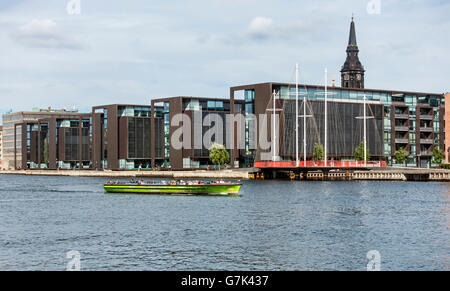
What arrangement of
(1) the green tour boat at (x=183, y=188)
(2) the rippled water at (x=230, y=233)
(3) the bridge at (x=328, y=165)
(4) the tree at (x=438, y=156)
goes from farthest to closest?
(4) the tree at (x=438, y=156) < (3) the bridge at (x=328, y=165) < (1) the green tour boat at (x=183, y=188) < (2) the rippled water at (x=230, y=233)

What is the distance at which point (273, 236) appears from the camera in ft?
181

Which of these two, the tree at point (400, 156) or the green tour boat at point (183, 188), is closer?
the green tour boat at point (183, 188)

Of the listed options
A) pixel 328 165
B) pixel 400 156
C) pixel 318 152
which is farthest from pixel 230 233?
pixel 400 156

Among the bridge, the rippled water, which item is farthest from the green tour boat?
the bridge

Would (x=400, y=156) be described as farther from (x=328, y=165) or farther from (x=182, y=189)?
(x=182, y=189)

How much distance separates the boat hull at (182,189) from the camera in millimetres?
103375

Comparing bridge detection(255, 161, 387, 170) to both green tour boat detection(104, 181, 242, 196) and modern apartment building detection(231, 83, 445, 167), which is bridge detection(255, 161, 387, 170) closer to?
modern apartment building detection(231, 83, 445, 167)

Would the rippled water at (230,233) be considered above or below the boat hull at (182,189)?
below

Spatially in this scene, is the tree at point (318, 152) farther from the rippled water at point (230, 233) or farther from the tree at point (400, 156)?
the rippled water at point (230, 233)

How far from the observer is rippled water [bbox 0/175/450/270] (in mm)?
43500

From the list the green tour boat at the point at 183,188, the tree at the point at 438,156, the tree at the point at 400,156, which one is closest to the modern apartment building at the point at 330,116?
the tree at the point at 400,156

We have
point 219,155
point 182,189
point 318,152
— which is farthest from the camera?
point 219,155

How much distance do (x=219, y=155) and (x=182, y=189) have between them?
81.1 meters

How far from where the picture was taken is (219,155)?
188 metres
